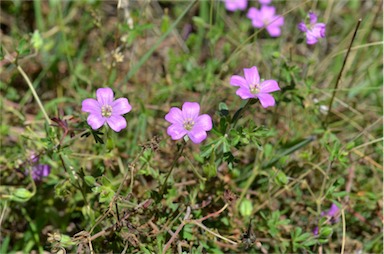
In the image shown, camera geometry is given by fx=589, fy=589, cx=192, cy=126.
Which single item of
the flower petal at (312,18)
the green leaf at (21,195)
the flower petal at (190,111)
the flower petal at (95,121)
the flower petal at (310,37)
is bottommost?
the green leaf at (21,195)

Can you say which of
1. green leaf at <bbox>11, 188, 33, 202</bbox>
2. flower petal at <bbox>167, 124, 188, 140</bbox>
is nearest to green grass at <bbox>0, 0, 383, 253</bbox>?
green leaf at <bbox>11, 188, 33, 202</bbox>

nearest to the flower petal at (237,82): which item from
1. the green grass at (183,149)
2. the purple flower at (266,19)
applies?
the green grass at (183,149)

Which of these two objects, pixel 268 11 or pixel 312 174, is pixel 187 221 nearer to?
pixel 312 174

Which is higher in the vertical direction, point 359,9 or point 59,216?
point 359,9

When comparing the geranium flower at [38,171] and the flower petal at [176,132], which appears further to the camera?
the geranium flower at [38,171]

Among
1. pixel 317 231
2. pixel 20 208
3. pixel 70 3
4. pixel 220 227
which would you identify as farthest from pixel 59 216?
pixel 70 3

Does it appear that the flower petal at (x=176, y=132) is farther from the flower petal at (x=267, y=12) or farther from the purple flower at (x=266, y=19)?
the flower petal at (x=267, y=12)

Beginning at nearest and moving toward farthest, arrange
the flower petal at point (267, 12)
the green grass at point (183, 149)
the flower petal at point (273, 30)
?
the green grass at point (183, 149)
the flower petal at point (273, 30)
the flower petal at point (267, 12)
